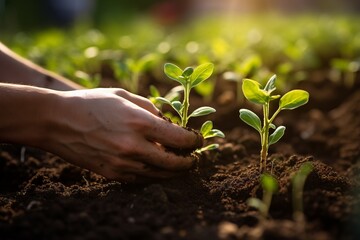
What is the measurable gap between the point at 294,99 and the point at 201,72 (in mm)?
377

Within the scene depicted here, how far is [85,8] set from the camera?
12.3 meters

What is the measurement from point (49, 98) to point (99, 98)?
0.61ft

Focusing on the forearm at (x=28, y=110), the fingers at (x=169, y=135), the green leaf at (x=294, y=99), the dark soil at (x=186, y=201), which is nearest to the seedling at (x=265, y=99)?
the green leaf at (x=294, y=99)

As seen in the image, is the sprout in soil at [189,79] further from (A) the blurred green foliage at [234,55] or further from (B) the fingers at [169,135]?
(A) the blurred green foliage at [234,55]

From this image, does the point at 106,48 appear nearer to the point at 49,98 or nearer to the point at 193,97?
the point at 193,97

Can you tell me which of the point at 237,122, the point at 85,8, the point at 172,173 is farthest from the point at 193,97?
the point at 85,8

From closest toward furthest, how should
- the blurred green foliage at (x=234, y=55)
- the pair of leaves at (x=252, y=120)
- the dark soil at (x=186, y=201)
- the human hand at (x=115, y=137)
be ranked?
the dark soil at (x=186, y=201) → the human hand at (x=115, y=137) → the pair of leaves at (x=252, y=120) → the blurred green foliage at (x=234, y=55)

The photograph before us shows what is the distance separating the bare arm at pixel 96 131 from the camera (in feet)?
5.98

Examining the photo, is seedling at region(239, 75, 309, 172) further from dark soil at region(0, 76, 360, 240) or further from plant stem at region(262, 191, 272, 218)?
plant stem at region(262, 191, 272, 218)

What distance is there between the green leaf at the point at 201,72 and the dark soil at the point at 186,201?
36 centimetres

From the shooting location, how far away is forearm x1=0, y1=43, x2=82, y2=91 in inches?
99.9

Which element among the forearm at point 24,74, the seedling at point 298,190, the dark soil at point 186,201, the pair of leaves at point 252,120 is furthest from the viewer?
the forearm at point 24,74

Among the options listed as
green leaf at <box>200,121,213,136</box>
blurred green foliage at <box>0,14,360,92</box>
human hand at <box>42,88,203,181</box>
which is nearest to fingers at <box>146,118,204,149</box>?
human hand at <box>42,88,203,181</box>

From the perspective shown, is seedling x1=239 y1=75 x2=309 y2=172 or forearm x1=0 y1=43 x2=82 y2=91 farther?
forearm x1=0 y1=43 x2=82 y2=91
